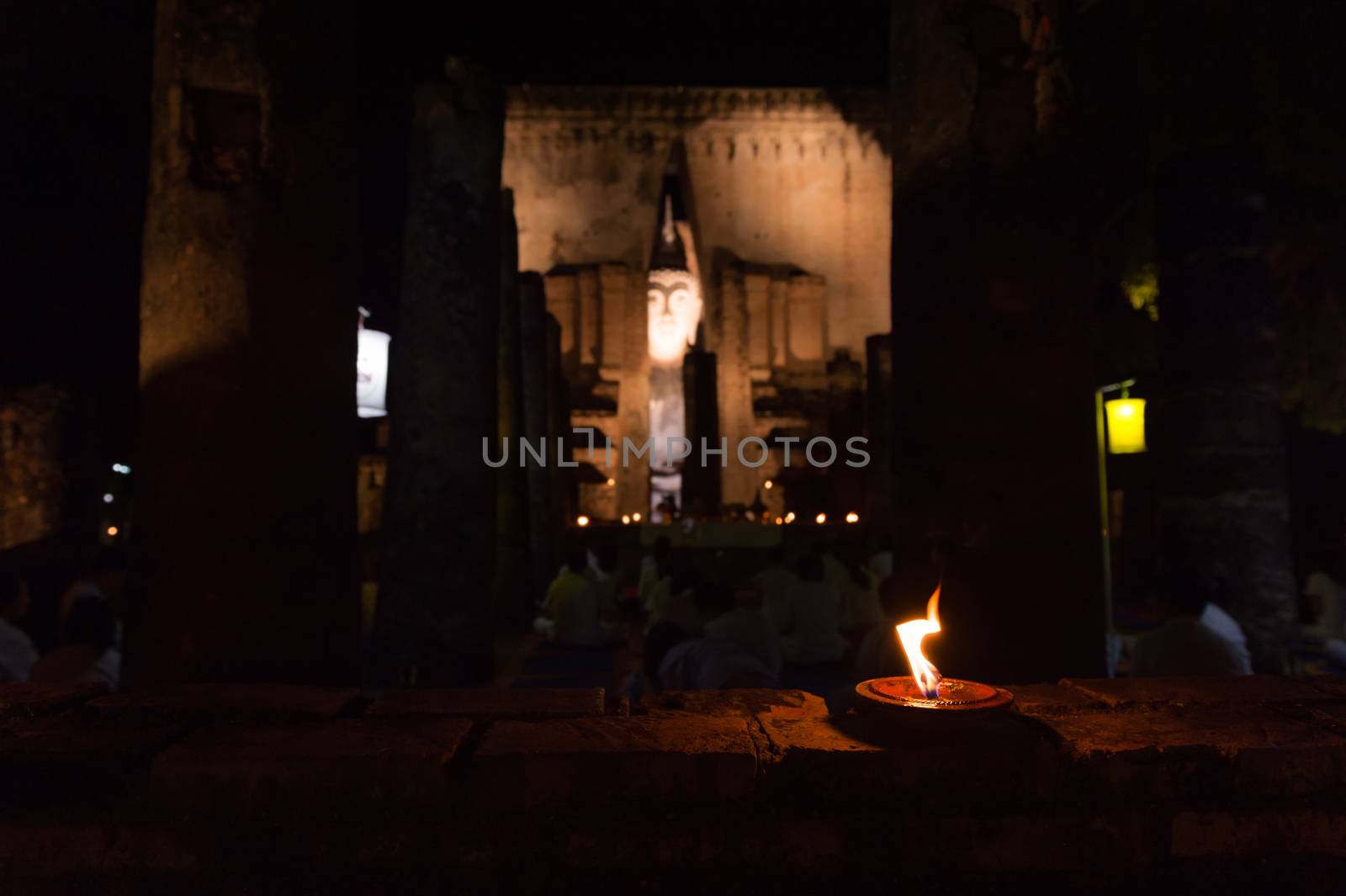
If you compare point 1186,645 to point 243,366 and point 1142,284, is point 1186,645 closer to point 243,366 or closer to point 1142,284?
point 243,366

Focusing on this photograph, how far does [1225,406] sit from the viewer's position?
22.2 feet

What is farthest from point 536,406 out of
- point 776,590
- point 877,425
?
point 877,425

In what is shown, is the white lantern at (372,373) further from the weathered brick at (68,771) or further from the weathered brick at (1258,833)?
the weathered brick at (1258,833)

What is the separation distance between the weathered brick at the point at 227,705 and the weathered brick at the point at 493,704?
0.13 meters

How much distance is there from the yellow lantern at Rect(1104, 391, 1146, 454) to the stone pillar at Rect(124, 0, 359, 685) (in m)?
6.47

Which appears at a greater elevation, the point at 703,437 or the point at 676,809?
the point at 703,437

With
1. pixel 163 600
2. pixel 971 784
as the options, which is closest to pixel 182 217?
pixel 163 600

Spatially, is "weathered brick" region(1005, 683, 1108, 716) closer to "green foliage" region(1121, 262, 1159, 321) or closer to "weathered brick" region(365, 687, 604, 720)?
"weathered brick" region(365, 687, 604, 720)

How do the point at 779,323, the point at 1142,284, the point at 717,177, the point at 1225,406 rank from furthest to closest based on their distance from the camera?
the point at 717,177
the point at 779,323
the point at 1142,284
the point at 1225,406

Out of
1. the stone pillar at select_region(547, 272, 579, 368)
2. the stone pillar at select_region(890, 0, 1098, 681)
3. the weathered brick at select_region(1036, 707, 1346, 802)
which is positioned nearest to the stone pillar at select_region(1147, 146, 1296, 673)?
the stone pillar at select_region(890, 0, 1098, 681)

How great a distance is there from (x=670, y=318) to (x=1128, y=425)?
854 inches

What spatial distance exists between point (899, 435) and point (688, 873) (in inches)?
112

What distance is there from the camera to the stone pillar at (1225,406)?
661 cm

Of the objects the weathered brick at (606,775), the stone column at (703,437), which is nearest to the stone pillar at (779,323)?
the stone column at (703,437)
